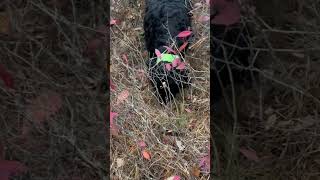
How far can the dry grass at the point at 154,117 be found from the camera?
180 centimetres

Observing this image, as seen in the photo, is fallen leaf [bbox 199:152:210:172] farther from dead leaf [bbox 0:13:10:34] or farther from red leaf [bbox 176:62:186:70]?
dead leaf [bbox 0:13:10:34]

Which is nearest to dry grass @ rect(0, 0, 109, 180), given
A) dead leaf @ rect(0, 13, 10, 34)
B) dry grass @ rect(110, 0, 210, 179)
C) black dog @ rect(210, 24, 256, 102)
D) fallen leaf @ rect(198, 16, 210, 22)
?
dead leaf @ rect(0, 13, 10, 34)

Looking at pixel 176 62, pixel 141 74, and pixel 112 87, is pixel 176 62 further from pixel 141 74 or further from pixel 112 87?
pixel 112 87

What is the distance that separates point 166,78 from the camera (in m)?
1.96

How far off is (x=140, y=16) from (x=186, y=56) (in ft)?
1.16

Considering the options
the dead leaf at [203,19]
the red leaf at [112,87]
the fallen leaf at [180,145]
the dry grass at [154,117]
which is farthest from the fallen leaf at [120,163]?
the dead leaf at [203,19]

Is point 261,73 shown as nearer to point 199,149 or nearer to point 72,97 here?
point 199,149

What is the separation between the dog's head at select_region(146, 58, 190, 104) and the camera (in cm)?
197

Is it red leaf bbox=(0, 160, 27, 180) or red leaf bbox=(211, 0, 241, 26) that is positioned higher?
red leaf bbox=(211, 0, 241, 26)

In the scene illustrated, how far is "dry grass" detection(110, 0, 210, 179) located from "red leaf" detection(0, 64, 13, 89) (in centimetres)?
41

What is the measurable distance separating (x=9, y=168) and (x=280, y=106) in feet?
2.81

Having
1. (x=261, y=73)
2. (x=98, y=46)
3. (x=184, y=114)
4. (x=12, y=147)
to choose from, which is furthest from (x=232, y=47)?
(x=12, y=147)

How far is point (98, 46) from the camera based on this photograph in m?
1.83

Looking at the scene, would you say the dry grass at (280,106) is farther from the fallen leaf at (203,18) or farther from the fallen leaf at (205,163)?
Result: the fallen leaf at (203,18)
